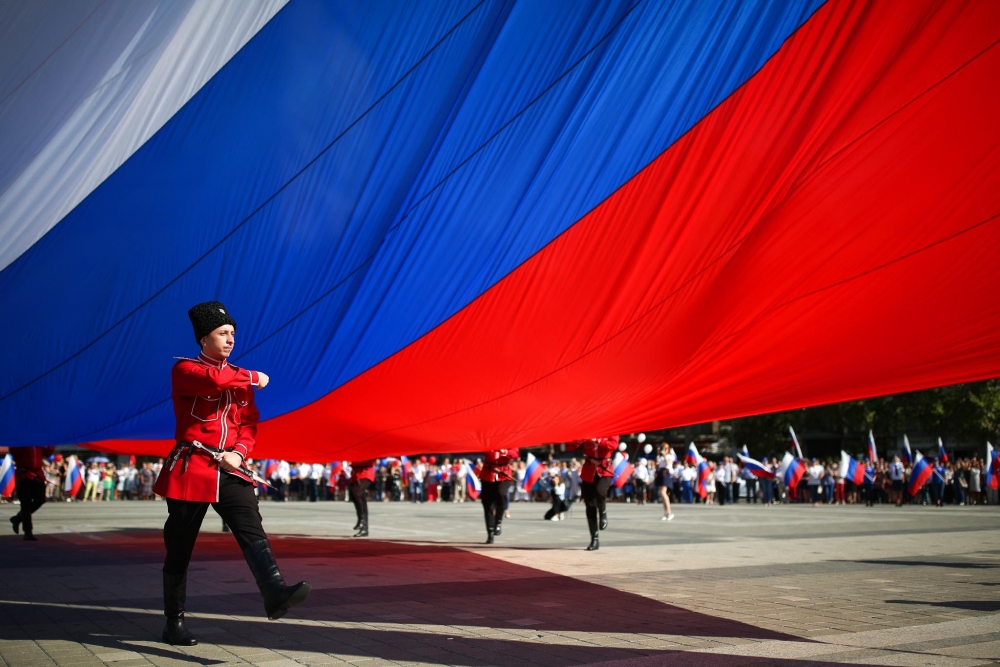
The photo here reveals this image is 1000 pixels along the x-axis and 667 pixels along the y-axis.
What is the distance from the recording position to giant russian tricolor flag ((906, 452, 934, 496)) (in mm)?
26812

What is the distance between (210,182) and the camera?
22.6 feet

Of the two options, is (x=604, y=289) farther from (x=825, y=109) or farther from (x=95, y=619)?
(x=95, y=619)

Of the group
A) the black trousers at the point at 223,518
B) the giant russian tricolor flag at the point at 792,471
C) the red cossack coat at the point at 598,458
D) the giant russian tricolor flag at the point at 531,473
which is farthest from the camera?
the giant russian tricolor flag at the point at 792,471

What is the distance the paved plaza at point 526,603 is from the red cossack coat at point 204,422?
878 millimetres

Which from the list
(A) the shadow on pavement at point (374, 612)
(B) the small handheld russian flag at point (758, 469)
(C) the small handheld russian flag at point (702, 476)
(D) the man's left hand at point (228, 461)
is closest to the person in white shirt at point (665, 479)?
(B) the small handheld russian flag at point (758, 469)

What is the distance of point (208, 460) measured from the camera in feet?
16.4

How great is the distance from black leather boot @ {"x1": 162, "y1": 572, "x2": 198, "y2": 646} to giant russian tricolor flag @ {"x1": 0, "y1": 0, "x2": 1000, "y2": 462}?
2.47 m

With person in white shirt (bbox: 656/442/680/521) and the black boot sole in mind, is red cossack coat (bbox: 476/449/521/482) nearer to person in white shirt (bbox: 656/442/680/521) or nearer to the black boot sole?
person in white shirt (bbox: 656/442/680/521)

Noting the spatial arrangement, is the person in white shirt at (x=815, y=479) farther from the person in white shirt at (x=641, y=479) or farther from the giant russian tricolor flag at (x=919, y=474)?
the person in white shirt at (x=641, y=479)

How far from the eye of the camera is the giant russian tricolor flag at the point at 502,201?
17.5ft

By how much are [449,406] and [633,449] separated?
4867cm

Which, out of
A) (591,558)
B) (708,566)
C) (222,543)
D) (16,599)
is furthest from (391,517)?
(16,599)

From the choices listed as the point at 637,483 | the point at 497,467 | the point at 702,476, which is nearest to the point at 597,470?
the point at 497,467

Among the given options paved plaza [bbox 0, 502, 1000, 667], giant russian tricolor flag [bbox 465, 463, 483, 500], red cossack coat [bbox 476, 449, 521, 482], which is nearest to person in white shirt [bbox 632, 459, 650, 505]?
giant russian tricolor flag [bbox 465, 463, 483, 500]
